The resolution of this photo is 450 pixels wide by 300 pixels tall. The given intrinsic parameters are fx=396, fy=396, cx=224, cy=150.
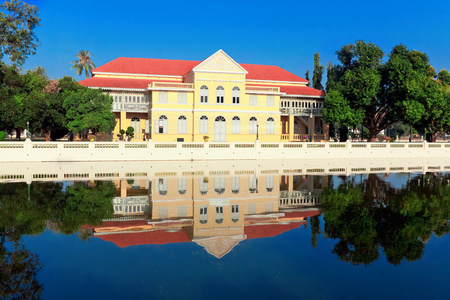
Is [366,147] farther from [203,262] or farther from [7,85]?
[7,85]

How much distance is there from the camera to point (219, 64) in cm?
4519

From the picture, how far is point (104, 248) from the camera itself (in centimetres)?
1049

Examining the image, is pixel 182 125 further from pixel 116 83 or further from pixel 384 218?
pixel 384 218

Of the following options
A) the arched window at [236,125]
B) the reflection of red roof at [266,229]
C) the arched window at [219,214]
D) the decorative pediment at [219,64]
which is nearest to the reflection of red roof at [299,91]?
the arched window at [236,125]

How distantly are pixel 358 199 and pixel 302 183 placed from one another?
533 centimetres

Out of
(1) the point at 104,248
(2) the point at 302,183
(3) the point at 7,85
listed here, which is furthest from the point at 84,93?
(1) the point at 104,248

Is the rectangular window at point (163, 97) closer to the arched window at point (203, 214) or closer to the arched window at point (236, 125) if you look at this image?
the arched window at point (236, 125)

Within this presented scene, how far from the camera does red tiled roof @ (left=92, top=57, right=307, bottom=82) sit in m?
49.0

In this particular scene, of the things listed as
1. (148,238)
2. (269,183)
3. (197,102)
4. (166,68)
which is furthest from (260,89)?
(148,238)

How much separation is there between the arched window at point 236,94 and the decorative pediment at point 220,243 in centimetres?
3548

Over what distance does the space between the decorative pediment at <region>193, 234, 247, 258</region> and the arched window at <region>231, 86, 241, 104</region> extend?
35481 millimetres

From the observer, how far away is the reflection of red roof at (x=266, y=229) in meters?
11.9

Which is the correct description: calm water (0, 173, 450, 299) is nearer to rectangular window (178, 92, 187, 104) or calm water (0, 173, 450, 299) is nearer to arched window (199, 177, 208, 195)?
arched window (199, 177, 208, 195)

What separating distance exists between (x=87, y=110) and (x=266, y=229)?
31.0 metres
